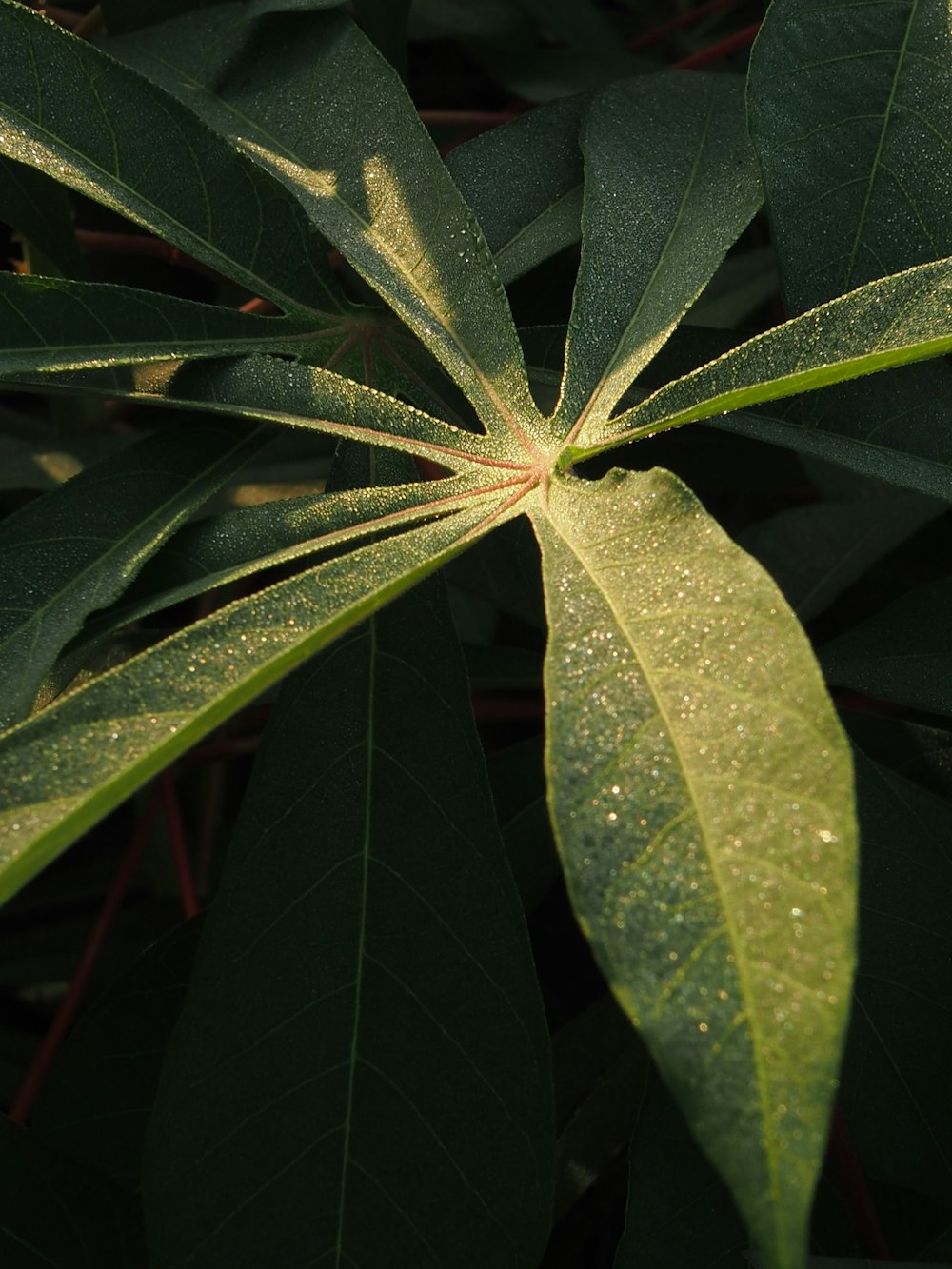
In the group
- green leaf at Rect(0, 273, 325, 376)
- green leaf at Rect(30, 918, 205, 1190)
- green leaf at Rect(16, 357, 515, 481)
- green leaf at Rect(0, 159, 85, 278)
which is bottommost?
green leaf at Rect(30, 918, 205, 1190)

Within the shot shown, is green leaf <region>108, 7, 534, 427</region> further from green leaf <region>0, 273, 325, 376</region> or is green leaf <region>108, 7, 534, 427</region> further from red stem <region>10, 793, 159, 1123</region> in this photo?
red stem <region>10, 793, 159, 1123</region>

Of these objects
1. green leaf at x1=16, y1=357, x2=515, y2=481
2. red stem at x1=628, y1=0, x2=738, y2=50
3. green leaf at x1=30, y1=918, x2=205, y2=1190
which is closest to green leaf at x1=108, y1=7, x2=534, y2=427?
green leaf at x1=16, y1=357, x2=515, y2=481

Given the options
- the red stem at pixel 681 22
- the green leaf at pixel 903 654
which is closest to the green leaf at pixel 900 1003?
the green leaf at pixel 903 654

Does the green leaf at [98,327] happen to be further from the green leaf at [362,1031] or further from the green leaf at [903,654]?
the green leaf at [903,654]

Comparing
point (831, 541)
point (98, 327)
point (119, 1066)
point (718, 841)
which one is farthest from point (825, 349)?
point (119, 1066)

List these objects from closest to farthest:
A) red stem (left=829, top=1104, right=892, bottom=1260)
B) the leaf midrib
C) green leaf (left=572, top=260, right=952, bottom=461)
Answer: the leaf midrib → green leaf (left=572, top=260, right=952, bottom=461) → red stem (left=829, top=1104, right=892, bottom=1260)

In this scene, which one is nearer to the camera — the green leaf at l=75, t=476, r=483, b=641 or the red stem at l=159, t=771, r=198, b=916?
the green leaf at l=75, t=476, r=483, b=641

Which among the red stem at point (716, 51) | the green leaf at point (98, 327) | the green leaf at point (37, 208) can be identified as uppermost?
the red stem at point (716, 51)
